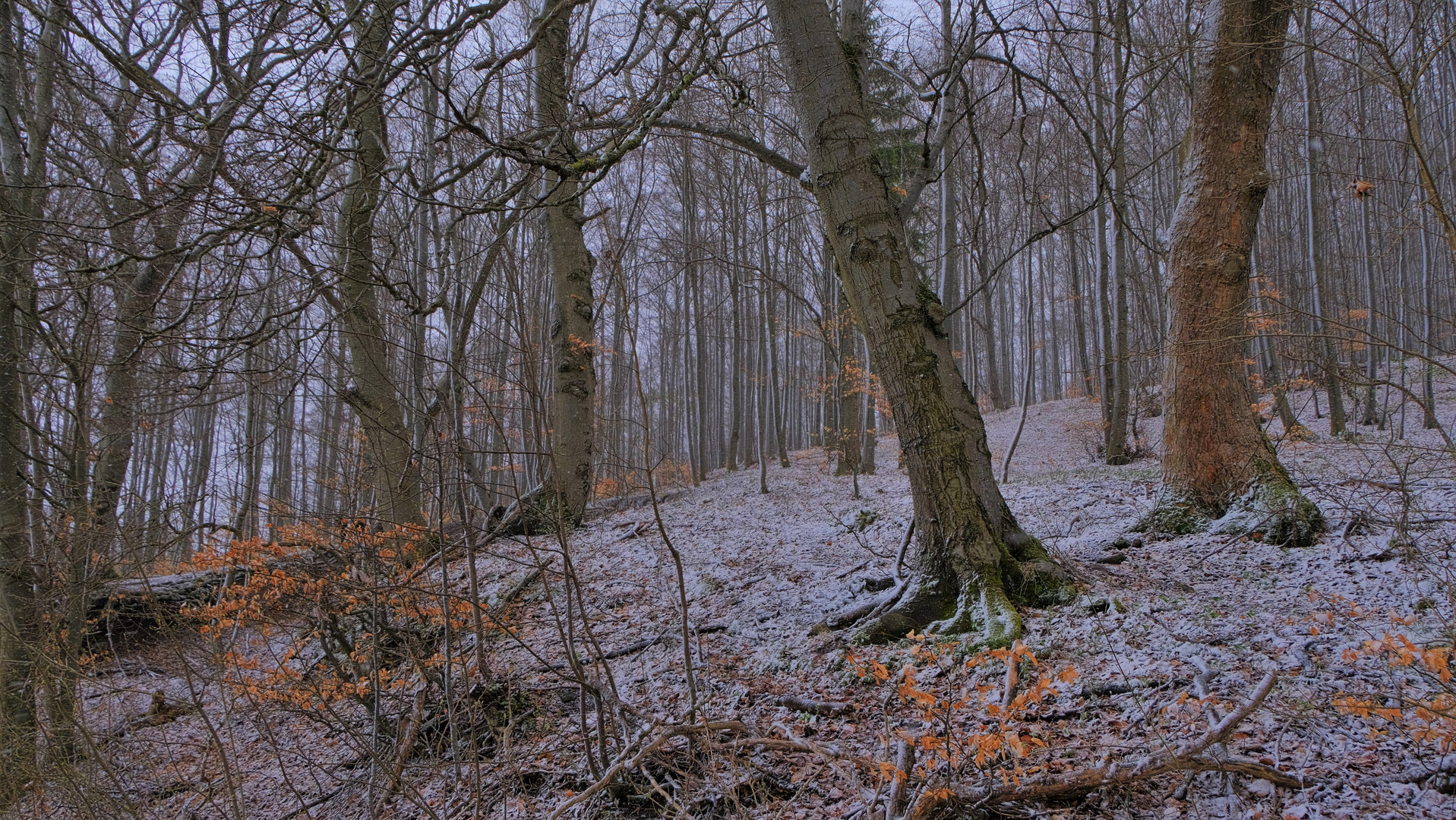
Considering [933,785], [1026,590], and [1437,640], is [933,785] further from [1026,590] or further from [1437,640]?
[1437,640]

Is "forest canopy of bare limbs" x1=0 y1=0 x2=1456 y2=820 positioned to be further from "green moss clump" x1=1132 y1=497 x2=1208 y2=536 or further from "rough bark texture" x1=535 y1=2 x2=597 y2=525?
"rough bark texture" x1=535 y1=2 x2=597 y2=525

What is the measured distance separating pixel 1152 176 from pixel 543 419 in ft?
55.8

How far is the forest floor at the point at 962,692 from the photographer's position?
7.18 ft

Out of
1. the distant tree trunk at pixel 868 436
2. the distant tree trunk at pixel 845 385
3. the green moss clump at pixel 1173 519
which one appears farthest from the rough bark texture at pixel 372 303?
the distant tree trunk at pixel 845 385

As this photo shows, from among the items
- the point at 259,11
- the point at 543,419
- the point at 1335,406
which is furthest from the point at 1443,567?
the point at 1335,406

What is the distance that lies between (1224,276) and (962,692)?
3.68 m

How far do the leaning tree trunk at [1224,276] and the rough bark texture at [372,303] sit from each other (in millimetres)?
5112

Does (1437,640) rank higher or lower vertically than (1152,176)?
lower

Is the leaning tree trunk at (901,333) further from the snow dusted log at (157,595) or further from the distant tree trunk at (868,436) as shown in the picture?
the snow dusted log at (157,595)

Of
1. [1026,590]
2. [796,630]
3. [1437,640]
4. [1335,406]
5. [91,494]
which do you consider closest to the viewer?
[1437,640]

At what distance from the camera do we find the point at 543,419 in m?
2.70

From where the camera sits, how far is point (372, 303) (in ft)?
22.0

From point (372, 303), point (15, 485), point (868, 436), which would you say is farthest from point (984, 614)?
point (868, 436)

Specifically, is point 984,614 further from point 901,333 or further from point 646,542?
point 646,542
